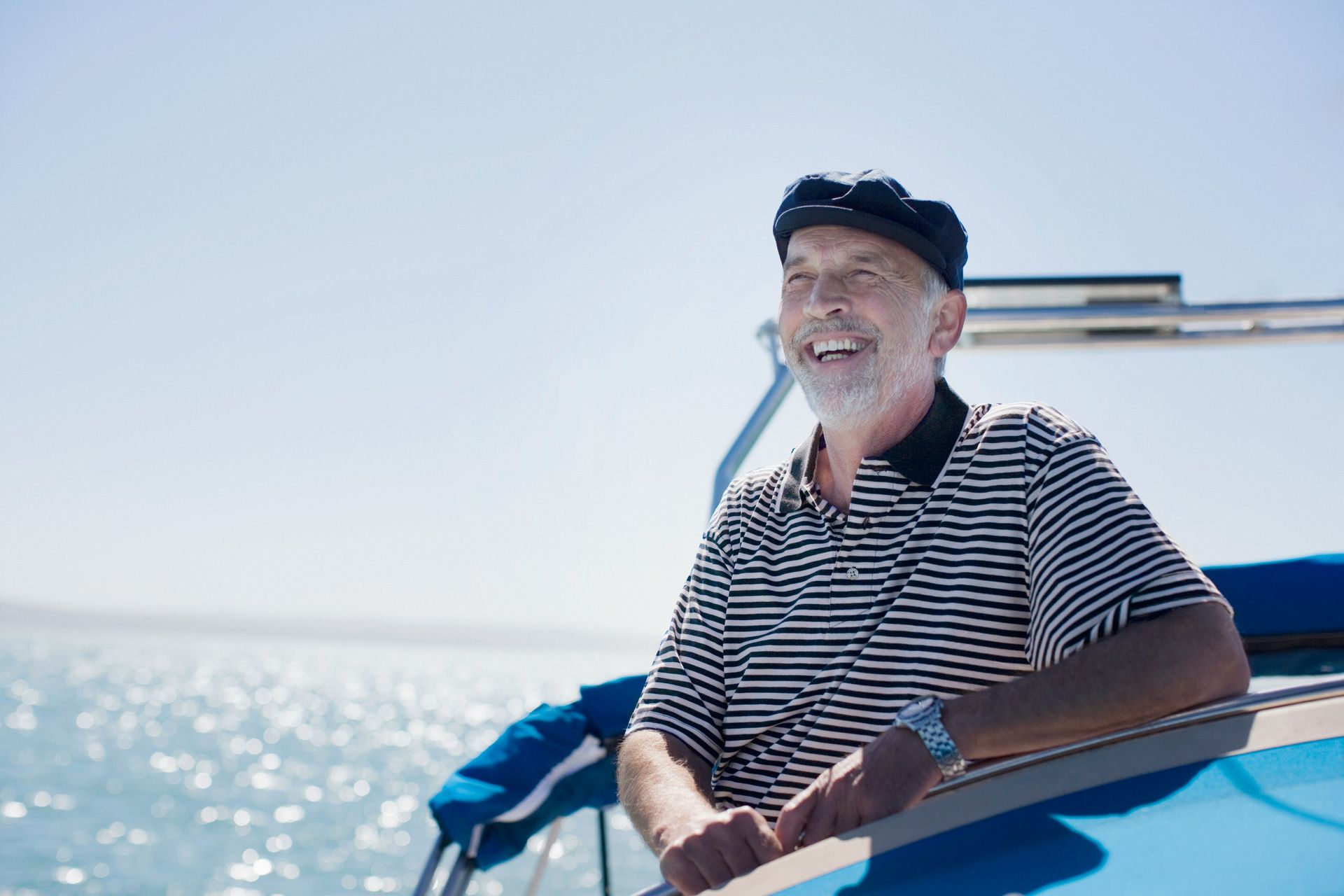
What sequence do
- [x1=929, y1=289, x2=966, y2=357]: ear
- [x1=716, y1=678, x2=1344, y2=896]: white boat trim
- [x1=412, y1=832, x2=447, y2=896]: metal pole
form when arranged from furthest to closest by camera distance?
[x1=412, y1=832, x2=447, y2=896]: metal pole → [x1=929, y1=289, x2=966, y2=357]: ear → [x1=716, y1=678, x2=1344, y2=896]: white boat trim

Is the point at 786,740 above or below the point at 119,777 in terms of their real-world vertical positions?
below

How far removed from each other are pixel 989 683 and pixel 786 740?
0.30 metres

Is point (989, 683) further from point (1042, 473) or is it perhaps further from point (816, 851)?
point (816, 851)

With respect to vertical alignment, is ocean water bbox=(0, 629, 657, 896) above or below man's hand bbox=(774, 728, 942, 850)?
above

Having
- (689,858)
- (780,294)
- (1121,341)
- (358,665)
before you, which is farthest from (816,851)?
(358,665)

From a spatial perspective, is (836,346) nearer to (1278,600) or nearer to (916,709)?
(916,709)

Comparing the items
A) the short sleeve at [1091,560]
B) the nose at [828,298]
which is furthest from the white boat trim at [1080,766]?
the nose at [828,298]

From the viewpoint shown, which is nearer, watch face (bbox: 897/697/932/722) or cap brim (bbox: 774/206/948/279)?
watch face (bbox: 897/697/932/722)

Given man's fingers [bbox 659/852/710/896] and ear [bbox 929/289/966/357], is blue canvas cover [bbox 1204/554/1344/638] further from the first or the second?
man's fingers [bbox 659/852/710/896]

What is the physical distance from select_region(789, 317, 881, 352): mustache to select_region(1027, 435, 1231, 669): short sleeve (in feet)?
1.30

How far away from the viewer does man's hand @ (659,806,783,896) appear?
3.69 feet

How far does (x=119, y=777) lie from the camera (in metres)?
24.3

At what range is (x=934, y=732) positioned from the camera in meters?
1.18

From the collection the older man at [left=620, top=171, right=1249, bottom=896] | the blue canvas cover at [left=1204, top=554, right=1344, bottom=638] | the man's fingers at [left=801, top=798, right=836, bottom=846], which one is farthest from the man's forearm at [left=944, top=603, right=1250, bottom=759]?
the blue canvas cover at [left=1204, top=554, right=1344, bottom=638]
